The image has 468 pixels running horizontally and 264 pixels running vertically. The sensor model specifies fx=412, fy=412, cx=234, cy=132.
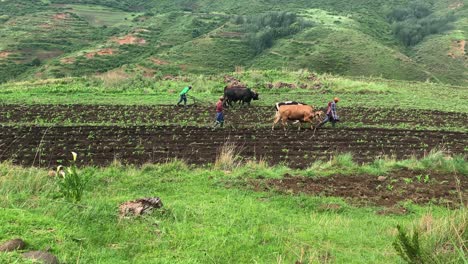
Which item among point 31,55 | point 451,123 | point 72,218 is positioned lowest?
point 31,55

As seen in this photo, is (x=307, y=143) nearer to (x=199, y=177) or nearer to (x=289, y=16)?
(x=199, y=177)

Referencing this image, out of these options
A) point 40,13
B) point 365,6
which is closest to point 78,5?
point 40,13

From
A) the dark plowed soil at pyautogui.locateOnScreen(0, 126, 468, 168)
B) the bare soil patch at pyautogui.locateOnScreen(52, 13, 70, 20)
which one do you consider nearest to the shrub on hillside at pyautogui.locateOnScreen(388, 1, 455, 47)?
the bare soil patch at pyautogui.locateOnScreen(52, 13, 70, 20)

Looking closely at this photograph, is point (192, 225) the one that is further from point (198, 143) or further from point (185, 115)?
point (185, 115)

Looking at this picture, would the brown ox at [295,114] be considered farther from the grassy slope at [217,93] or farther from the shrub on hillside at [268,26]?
the shrub on hillside at [268,26]

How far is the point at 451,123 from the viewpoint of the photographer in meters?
19.4

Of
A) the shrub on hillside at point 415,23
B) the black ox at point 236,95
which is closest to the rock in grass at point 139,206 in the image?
the black ox at point 236,95

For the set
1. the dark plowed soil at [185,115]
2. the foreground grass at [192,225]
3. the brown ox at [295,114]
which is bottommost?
the dark plowed soil at [185,115]

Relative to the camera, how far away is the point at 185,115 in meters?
20.4

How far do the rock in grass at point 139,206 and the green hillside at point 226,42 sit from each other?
132 feet

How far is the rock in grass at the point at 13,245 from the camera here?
4.45 metres

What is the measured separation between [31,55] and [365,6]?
200 feet

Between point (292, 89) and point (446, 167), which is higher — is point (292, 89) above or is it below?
below

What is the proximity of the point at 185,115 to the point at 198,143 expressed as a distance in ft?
19.8
